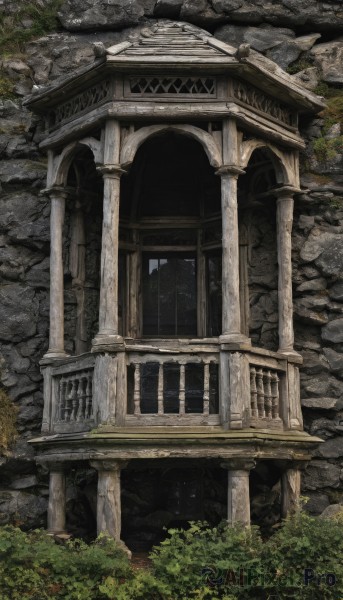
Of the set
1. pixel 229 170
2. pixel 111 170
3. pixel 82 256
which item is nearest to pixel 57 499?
pixel 82 256

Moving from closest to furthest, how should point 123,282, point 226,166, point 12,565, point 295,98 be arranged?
point 12,565 < point 226,166 < point 295,98 < point 123,282

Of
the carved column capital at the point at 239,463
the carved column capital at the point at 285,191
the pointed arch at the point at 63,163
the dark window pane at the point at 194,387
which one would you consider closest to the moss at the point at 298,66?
the carved column capital at the point at 285,191

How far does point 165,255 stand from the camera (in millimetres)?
13250

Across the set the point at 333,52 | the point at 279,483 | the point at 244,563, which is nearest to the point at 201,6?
the point at 333,52

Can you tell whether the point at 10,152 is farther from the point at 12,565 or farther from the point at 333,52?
the point at 12,565

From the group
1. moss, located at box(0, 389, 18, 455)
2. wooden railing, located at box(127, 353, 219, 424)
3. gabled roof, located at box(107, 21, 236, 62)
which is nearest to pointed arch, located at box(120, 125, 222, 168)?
gabled roof, located at box(107, 21, 236, 62)

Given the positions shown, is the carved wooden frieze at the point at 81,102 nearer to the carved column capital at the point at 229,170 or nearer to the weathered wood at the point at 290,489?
the carved column capital at the point at 229,170

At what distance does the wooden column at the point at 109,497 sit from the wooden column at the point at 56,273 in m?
2.11

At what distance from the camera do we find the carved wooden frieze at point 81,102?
11.1 metres

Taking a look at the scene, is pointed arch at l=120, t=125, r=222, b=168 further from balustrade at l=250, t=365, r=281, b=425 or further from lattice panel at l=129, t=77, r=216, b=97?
balustrade at l=250, t=365, r=281, b=425

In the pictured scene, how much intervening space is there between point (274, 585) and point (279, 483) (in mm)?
2978

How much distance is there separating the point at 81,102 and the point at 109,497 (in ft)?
16.1

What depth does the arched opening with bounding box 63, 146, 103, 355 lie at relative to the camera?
41.2 ft

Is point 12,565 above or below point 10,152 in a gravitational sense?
below
